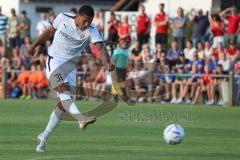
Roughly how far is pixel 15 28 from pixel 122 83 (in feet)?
22.5

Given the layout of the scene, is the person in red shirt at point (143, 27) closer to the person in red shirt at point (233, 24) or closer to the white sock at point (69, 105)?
the person in red shirt at point (233, 24)

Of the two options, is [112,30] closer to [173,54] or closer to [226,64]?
[173,54]

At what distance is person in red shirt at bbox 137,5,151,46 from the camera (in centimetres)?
3181

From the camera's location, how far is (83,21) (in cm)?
1420

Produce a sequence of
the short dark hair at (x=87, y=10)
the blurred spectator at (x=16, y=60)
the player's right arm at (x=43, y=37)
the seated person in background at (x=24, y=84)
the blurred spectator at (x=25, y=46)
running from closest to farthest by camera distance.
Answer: the short dark hair at (x=87, y=10) → the player's right arm at (x=43, y=37) → the seated person in background at (x=24, y=84) → the blurred spectator at (x=16, y=60) → the blurred spectator at (x=25, y=46)

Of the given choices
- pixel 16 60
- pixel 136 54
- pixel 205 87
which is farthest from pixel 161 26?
pixel 16 60

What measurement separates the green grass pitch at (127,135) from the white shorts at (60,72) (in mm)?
1108

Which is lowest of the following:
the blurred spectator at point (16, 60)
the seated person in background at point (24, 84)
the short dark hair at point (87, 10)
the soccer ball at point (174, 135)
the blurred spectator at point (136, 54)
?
the seated person in background at point (24, 84)

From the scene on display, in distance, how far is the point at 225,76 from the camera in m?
29.1

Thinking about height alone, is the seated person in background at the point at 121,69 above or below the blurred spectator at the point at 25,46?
below

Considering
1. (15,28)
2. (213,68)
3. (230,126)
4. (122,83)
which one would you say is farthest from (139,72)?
(230,126)

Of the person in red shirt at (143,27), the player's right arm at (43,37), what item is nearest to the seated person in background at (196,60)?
the person in red shirt at (143,27)

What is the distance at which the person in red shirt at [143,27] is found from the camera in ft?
104

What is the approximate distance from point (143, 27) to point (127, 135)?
14865mm
